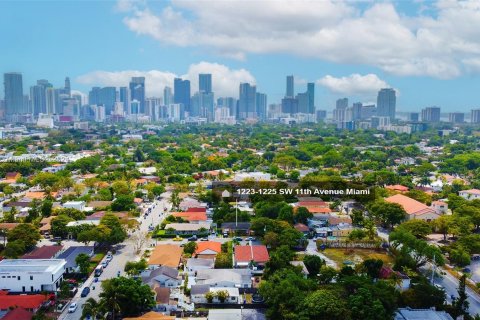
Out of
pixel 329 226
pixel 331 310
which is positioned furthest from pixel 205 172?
pixel 331 310

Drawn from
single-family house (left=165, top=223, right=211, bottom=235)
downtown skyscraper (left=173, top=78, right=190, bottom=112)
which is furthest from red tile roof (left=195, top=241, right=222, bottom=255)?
downtown skyscraper (left=173, top=78, right=190, bottom=112)

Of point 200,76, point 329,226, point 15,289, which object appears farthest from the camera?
point 200,76

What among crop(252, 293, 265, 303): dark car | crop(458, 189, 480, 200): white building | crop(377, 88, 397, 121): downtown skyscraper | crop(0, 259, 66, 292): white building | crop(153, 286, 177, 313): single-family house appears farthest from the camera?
crop(377, 88, 397, 121): downtown skyscraper

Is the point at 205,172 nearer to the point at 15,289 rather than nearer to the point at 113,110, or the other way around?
the point at 15,289

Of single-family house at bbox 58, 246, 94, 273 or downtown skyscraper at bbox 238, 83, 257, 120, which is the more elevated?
downtown skyscraper at bbox 238, 83, 257, 120

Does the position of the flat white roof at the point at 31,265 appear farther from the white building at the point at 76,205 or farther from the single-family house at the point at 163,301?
the white building at the point at 76,205

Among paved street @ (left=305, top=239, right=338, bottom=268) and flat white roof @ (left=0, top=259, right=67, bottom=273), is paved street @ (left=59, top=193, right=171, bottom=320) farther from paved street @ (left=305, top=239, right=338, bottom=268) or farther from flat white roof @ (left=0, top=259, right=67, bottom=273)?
paved street @ (left=305, top=239, right=338, bottom=268)

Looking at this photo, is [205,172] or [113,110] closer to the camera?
[205,172]
